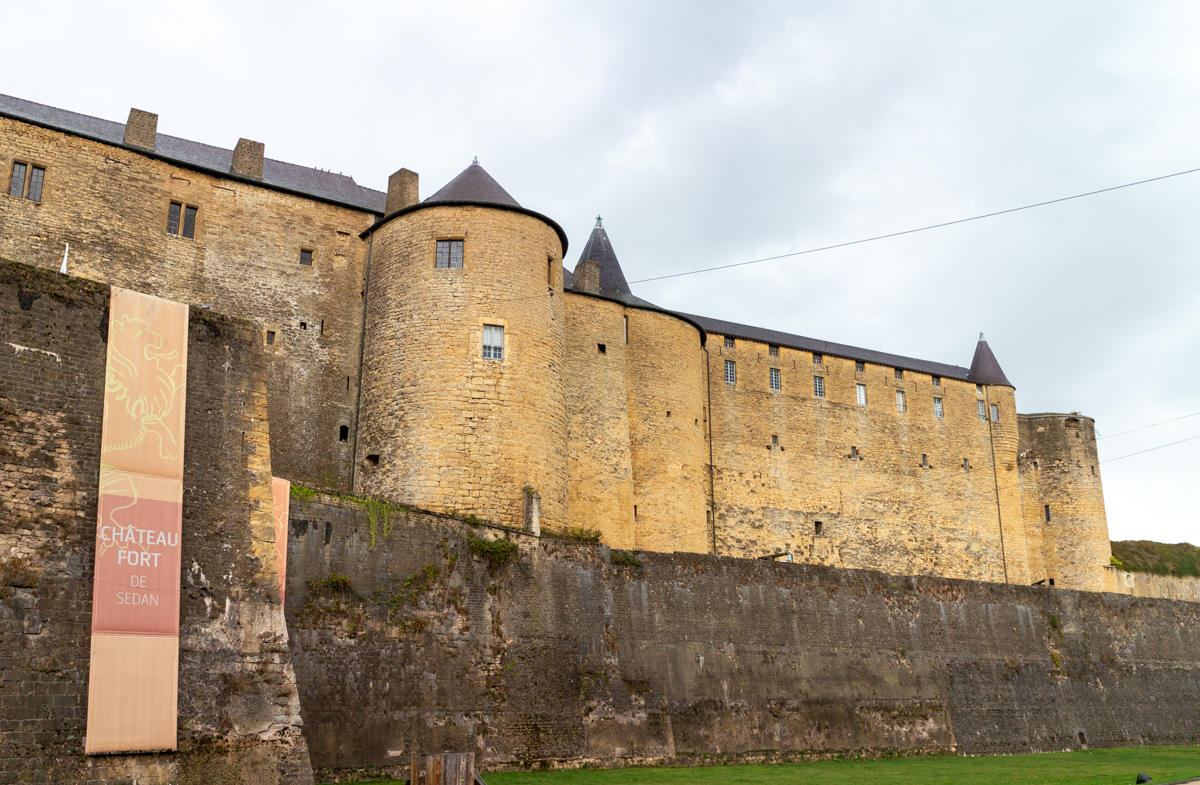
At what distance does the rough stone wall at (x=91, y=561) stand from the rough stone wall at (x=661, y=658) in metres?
3.17

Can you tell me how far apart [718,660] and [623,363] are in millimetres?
11398

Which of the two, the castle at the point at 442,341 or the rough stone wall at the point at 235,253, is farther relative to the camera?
the rough stone wall at the point at 235,253

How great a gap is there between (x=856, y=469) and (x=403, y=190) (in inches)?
827

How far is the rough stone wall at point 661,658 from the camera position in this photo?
54.0ft

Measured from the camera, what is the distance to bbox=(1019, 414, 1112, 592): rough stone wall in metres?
42.2

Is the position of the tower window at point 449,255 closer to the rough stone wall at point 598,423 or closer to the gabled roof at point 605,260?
the rough stone wall at point 598,423

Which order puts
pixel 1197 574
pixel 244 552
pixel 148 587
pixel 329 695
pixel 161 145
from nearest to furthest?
pixel 148 587 < pixel 244 552 < pixel 329 695 < pixel 161 145 < pixel 1197 574

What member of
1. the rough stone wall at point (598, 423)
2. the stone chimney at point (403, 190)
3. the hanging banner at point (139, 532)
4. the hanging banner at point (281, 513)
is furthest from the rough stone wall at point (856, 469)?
the hanging banner at point (139, 532)

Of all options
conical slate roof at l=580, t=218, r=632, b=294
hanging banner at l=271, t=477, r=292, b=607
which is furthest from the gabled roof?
hanging banner at l=271, t=477, r=292, b=607

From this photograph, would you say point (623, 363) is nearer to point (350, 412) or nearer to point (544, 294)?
point (544, 294)

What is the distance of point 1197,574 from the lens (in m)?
45.9

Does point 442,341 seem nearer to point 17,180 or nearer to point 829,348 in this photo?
point 17,180

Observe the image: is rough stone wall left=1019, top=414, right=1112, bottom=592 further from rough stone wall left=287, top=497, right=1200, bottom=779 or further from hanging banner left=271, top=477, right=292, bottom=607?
hanging banner left=271, top=477, right=292, bottom=607

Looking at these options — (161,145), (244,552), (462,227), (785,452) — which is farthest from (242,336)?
(785,452)
